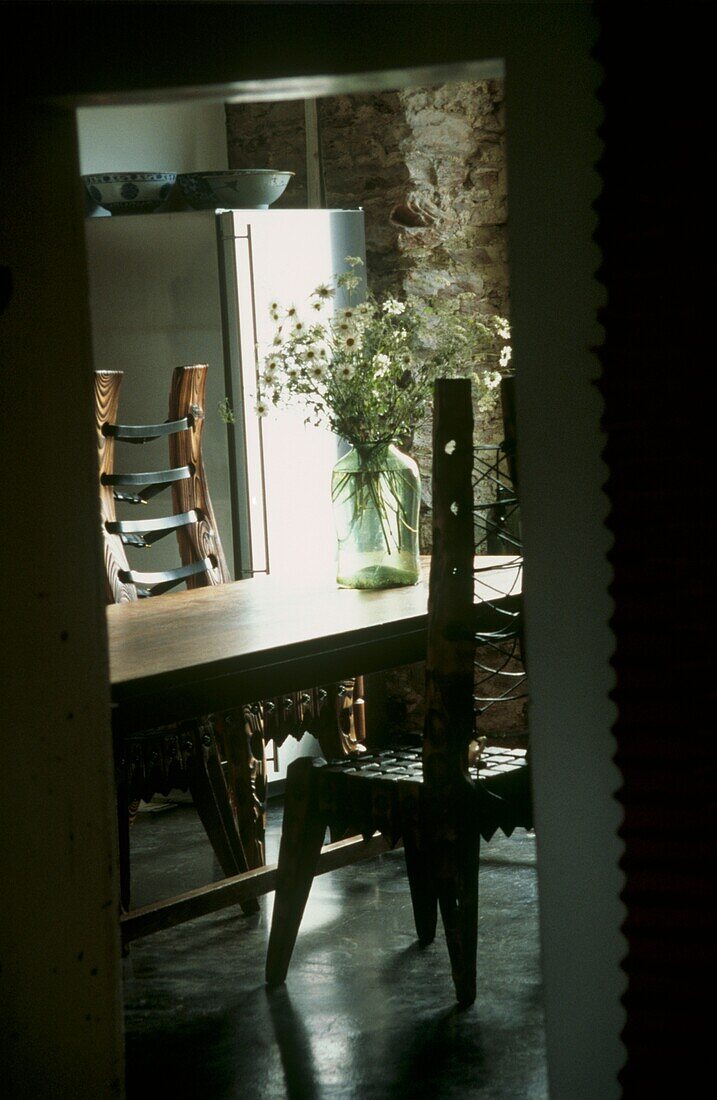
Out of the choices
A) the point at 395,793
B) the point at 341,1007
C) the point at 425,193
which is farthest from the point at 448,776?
the point at 425,193

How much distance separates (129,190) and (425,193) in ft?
3.38

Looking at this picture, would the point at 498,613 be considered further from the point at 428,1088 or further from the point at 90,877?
the point at 90,877

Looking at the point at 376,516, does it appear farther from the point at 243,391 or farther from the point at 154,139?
the point at 154,139

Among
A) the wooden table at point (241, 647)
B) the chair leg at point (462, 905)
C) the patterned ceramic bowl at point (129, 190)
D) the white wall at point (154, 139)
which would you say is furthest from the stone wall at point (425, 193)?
the chair leg at point (462, 905)

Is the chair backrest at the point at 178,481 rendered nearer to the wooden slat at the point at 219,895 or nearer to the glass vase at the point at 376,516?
the glass vase at the point at 376,516

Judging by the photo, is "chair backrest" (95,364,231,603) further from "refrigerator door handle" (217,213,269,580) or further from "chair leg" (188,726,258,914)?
"chair leg" (188,726,258,914)

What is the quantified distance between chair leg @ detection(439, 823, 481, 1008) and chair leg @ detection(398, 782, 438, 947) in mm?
52

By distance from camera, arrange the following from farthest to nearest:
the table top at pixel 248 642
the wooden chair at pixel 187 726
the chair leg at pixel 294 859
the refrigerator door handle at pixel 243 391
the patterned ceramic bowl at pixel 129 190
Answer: the patterned ceramic bowl at pixel 129 190 → the refrigerator door handle at pixel 243 391 → the wooden chair at pixel 187 726 → the chair leg at pixel 294 859 → the table top at pixel 248 642

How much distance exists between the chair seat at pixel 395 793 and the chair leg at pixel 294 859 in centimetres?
2

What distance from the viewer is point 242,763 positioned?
137 inches

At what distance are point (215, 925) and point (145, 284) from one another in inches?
89.7

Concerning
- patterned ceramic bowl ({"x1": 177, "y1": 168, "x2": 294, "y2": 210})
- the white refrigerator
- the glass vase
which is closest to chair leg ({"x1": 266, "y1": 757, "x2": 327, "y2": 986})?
the glass vase

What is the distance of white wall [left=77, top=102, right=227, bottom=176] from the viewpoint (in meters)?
5.14

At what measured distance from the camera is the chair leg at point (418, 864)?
110 inches
